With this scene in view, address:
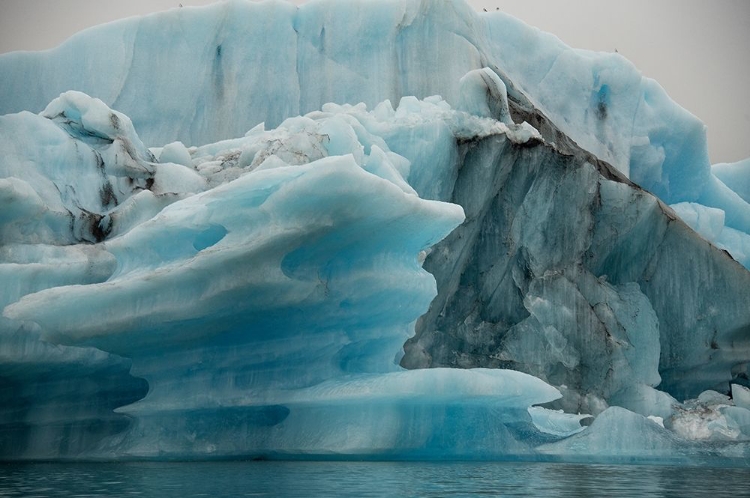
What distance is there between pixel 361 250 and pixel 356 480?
8.94ft

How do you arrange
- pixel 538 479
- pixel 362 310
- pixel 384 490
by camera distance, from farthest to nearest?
pixel 362 310 → pixel 538 479 → pixel 384 490

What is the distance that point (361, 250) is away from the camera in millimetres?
8305

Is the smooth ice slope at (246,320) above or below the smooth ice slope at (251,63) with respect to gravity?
below

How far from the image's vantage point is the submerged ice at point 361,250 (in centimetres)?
799

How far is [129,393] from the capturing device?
9.52 metres

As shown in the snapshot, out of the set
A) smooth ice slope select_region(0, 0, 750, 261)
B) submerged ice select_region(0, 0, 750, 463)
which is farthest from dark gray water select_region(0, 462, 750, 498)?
smooth ice slope select_region(0, 0, 750, 261)

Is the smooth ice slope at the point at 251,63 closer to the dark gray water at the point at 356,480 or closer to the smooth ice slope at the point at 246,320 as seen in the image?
the smooth ice slope at the point at 246,320

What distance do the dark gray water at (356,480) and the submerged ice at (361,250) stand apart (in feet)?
2.53

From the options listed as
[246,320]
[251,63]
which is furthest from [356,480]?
[251,63]

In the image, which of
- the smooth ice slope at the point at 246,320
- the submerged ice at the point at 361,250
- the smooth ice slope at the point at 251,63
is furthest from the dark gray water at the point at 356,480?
the smooth ice slope at the point at 251,63

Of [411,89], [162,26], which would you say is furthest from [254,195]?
[162,26]

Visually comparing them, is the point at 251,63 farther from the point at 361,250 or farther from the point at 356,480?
the point at 356,480

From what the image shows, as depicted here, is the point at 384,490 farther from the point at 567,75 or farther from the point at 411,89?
the point at 567,75

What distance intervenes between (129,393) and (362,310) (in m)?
2.75
